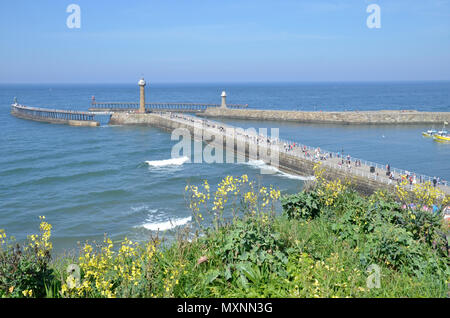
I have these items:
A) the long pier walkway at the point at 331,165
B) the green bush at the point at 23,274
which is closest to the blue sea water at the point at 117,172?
the long pier walkway at the point at 331,165

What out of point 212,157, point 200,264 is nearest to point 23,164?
point 212,157

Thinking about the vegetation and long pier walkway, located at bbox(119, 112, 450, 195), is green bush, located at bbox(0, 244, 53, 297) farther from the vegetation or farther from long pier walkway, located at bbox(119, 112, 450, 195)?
long pier walkway, located at bbox(119, 112, 450, 195)

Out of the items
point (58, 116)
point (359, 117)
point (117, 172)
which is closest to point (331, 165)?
point (117, 172)

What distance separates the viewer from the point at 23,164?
41875 mm

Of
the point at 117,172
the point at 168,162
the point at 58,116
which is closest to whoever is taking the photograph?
the point at 117,172

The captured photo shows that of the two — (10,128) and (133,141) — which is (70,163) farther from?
(10,128)

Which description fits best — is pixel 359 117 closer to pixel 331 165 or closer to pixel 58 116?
pixel 331 165

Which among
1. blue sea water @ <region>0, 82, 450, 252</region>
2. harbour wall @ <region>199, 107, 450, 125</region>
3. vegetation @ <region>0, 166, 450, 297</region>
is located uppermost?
harbour wall @ <region>199, 107, 450, 125</region>

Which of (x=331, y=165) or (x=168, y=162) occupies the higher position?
(x=331, y=165)

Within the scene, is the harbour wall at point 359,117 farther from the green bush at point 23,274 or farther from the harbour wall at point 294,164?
the green bush at point 23,274

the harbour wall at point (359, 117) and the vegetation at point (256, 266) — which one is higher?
the harbour wall at point (359, 117)

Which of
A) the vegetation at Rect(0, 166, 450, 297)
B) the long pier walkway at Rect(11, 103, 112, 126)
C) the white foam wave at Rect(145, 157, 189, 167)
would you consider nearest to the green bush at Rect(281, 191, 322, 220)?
the vegetation at Rect(0, 166, 450, 297)

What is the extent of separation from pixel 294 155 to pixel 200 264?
102 ft
